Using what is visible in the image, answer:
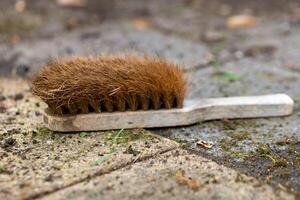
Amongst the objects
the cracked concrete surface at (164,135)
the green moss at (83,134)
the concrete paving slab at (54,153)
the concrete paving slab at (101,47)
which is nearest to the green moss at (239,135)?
the cracked concrete surface at (164,135)

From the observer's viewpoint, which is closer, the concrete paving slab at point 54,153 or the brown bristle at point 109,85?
the concrete paving slab at point 54,153

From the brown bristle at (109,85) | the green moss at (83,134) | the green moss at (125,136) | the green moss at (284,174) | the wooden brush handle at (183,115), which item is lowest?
the green moss at (284,174)

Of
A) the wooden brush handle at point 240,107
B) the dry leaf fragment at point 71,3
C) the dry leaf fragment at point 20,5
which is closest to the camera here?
the wooden brush handle at point 240,107

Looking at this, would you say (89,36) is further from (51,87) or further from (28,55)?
(51,87)

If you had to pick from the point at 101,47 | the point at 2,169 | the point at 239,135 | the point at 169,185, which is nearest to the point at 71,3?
the point at 101,47

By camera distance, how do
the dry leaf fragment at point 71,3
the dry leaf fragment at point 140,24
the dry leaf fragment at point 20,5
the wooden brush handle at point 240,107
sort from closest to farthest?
1. the wooden brush handle at point 240,107
2. the dry leaf fragment at point 140,24
3. the dry leaf fragment at point 20,5
4. the dry leaf fragment at point 71,3

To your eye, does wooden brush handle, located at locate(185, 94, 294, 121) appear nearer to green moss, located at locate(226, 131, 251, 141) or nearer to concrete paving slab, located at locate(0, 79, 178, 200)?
green moss, located at locate(226, 131, 251, 141)

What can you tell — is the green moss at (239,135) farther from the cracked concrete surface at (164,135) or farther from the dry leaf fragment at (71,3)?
the dry leaf fragment at (71,3)

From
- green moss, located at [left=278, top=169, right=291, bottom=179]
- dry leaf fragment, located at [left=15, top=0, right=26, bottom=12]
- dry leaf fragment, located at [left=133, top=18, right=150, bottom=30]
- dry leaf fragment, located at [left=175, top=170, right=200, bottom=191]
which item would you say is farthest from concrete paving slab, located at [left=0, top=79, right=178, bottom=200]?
dry leaf fragment, located at [left=15, top=0, right=26, bottom=12]

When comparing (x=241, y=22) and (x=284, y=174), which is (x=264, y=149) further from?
(x=241, y=22)
